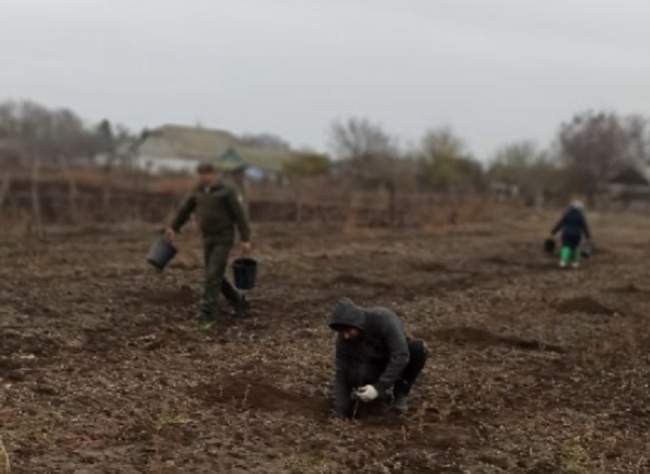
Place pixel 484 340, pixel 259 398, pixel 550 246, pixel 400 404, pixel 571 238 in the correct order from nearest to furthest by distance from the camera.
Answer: pixel 400 404
pixel 259 398
pixel 484 340
pixel 571 238
pixel 550 246

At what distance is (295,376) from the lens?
7312 mm

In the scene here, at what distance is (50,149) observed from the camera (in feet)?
201

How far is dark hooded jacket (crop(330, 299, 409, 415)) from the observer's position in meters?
6.03

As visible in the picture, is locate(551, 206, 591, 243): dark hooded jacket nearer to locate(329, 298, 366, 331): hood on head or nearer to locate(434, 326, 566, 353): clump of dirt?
locate(434, 326, 566, 353): clump of dirt

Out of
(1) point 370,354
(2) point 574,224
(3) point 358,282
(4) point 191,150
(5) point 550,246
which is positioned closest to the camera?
(1) point 370,354

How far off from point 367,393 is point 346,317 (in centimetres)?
56

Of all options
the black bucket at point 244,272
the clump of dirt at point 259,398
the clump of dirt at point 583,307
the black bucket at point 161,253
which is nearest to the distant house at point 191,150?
the clump of dirt at point 583,307

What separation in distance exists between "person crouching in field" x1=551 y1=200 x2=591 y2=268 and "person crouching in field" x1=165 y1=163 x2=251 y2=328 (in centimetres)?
956

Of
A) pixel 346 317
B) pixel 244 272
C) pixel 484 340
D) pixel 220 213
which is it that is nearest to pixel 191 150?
pixel 244 272

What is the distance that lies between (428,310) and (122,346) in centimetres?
456

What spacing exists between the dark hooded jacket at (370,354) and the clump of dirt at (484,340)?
3105 millimetres

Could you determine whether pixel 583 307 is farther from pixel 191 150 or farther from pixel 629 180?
pixel 191 150

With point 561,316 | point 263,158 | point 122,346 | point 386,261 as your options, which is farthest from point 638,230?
point 263,158

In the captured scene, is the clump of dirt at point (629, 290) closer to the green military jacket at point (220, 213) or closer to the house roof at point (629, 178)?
the green military jacket at point (220, 213)
